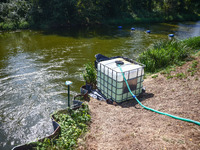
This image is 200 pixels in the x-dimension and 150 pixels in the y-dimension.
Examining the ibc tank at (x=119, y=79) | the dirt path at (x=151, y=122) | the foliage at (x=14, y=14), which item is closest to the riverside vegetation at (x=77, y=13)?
the foliage at (x=14, y=14)

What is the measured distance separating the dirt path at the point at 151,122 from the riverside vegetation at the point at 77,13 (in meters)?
18.5

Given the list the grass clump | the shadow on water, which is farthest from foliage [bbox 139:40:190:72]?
the shadow on water

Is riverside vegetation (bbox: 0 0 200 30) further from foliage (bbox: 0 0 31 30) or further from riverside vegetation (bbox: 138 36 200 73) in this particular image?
riverside vegetation (bbox: 138 36 200 73)

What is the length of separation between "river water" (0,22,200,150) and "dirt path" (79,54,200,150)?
5.60 ft

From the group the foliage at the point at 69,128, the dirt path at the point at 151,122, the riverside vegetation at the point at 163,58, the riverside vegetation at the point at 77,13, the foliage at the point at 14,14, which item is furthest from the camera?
the riverside vegetation at the point at 77,13

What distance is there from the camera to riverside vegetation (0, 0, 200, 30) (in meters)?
21.8

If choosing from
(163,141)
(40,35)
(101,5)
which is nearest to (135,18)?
(101,5)

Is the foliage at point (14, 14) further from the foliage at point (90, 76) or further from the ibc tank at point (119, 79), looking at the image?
the ibc tank at point (119, 79)

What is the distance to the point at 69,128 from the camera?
4629mm

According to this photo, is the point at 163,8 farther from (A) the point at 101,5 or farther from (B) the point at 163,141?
(B) the point at 163,141

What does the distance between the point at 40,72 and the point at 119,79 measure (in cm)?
551

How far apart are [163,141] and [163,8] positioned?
30.3m

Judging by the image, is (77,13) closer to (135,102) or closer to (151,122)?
(135,102)

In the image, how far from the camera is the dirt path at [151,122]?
3848 mm
